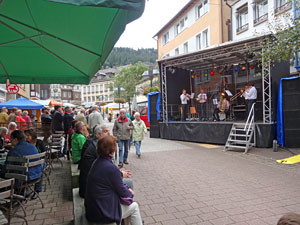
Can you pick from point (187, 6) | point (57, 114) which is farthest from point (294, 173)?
point (187, 6)

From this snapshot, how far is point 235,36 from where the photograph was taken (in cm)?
1788

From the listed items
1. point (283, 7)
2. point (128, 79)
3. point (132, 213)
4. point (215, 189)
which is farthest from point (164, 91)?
point (128, 79)

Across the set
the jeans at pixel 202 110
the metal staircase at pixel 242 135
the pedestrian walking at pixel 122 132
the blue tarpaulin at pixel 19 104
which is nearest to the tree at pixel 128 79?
the blue tarpaulin at pixel 19 104

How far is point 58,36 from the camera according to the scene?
3580mm

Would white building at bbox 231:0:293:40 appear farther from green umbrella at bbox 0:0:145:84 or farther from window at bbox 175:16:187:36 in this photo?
green umbrella at bbox 0:0:145:84

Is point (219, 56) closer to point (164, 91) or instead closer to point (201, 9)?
point (164, 91)

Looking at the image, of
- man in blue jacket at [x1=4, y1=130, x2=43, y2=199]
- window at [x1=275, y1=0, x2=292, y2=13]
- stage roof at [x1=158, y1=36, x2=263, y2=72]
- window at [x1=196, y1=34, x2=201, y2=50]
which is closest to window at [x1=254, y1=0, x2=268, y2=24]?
window at [x1=275, y1=0, x2=292, y2=13]

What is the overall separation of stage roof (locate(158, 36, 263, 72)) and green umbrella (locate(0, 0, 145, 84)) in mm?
7267

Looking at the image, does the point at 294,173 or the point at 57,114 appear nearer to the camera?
the point at 294,173

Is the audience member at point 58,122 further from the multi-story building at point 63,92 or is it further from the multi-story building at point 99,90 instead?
the multi-story building at point 99,90

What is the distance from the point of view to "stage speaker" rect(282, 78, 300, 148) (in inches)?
367

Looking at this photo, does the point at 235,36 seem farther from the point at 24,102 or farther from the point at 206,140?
the point at 24,102

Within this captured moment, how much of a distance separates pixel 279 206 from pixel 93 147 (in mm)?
3489

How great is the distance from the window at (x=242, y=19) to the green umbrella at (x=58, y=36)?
15.7 metres
